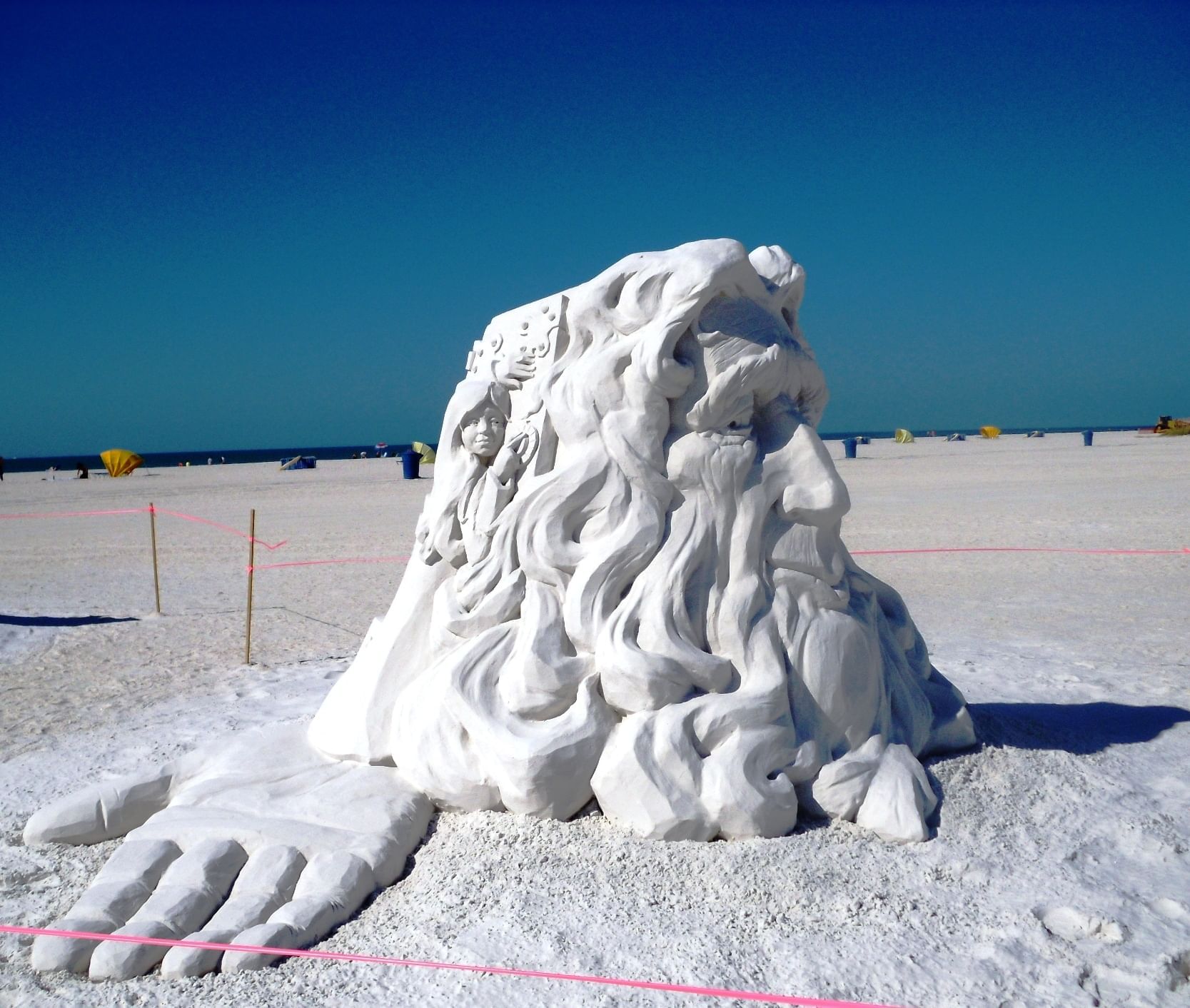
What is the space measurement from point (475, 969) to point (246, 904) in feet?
2.23

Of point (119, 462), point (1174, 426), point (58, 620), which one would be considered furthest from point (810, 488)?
point (1174, 426)

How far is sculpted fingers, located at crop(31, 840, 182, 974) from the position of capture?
2523mm

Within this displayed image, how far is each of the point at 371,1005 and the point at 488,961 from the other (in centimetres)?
29

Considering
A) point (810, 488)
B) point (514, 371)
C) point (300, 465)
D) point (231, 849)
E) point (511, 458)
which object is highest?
point (514, 371)

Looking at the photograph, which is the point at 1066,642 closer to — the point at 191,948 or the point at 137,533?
the point at 191,948

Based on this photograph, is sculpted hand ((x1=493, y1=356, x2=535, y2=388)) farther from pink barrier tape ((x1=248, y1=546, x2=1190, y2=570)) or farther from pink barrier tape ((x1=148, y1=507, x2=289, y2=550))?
pink barrier tape ((x1=148, y1=507, x2=289, y2=550))

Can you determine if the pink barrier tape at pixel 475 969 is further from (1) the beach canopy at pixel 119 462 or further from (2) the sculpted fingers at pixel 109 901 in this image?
(1) the beach canopy at pixel 119 462

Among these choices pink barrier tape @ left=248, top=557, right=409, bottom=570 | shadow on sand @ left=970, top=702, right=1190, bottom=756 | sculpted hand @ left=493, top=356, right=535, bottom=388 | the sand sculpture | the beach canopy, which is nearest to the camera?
the sand sculpture

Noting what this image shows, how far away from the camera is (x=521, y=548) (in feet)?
10.9

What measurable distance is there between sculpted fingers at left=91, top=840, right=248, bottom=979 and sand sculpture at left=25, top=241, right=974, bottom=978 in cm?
1

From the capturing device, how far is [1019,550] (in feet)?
32.4

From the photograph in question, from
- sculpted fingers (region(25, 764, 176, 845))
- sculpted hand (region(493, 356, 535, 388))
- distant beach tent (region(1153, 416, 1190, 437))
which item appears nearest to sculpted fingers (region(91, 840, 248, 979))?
sculpted fingers (region(25, 764, 176, 845))

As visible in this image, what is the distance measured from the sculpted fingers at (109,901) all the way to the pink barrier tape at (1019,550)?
7.78 m

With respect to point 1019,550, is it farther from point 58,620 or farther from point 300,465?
point 300,465
